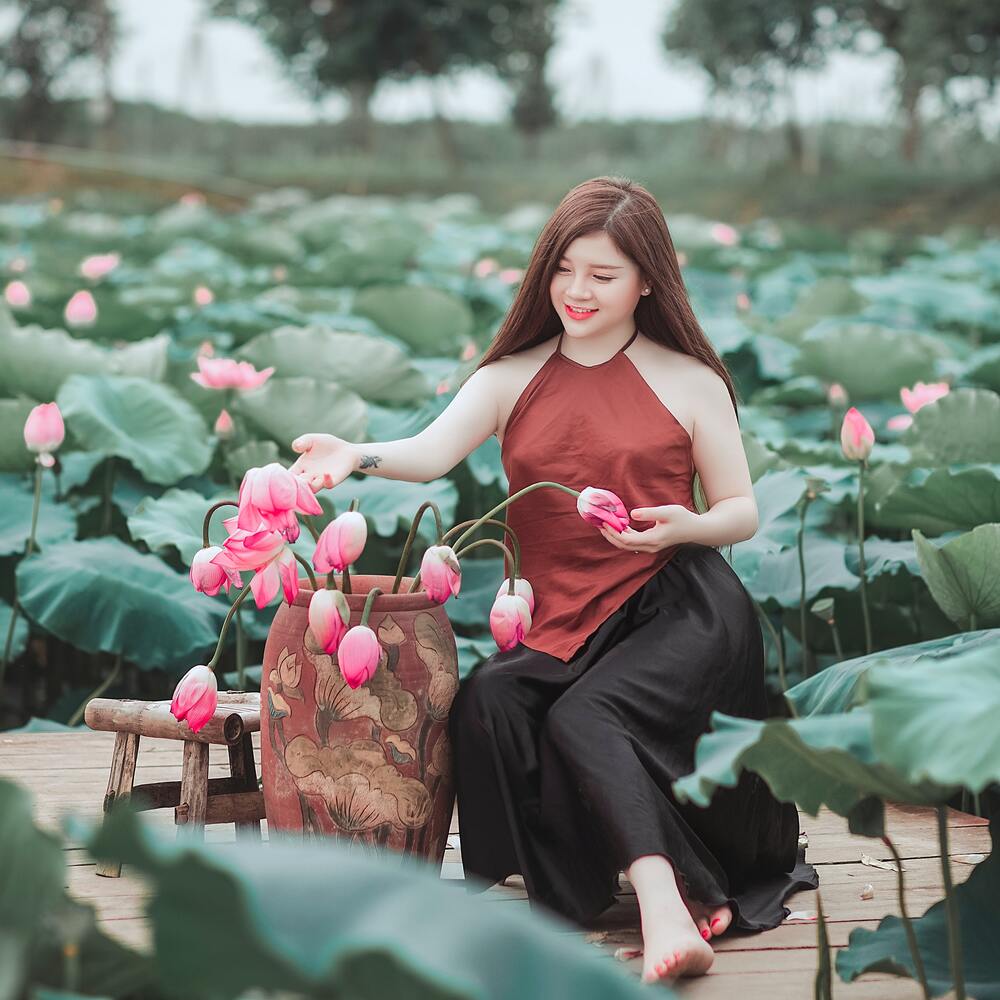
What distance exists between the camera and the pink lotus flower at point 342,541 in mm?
1433

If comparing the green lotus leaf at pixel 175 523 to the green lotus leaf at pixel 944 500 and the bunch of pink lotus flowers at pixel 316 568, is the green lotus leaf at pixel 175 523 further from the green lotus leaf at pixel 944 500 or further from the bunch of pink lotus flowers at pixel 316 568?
the green lotus leaf at pixel 944 500

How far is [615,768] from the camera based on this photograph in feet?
4.99

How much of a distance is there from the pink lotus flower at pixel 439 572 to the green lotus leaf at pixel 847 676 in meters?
0.40

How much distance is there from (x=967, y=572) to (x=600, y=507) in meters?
0.65

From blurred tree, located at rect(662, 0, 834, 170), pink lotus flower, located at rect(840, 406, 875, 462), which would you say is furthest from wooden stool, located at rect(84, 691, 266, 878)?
blurred tree, located at rect(662, 0, 834, 170)

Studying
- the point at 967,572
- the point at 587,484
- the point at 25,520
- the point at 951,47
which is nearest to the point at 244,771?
the point at 587,484

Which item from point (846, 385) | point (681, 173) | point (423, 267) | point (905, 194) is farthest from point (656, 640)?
point (681, 173)

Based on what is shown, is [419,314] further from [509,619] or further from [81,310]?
[509,619]

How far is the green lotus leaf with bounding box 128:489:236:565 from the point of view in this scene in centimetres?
221

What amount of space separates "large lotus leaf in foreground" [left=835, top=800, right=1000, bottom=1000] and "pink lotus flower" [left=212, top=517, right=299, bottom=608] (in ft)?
2.09

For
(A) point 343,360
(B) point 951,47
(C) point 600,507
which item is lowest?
(C) point 600,507

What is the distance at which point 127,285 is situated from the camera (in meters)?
5.70

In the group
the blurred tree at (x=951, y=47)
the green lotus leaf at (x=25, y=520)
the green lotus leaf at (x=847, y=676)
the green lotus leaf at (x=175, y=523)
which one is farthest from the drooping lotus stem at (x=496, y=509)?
the blurred tree at (x=951, y=47)

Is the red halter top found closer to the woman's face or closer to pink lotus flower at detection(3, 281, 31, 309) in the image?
the woman's face
